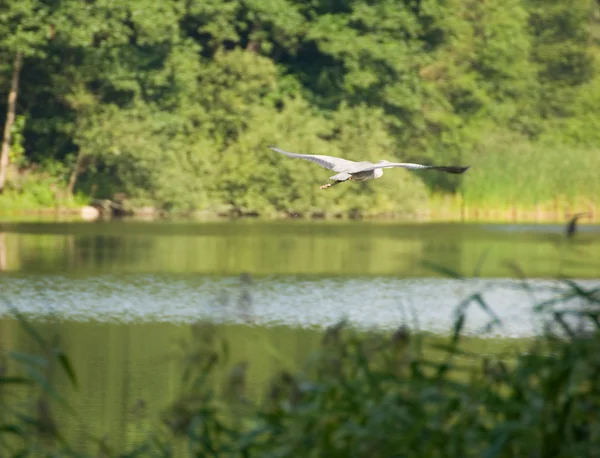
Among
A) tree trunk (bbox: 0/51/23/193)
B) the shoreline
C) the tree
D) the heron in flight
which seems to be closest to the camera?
the heron in flight

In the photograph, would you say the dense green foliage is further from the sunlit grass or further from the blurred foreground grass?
the blurred foreground grass

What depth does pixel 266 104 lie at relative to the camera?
30.9 m

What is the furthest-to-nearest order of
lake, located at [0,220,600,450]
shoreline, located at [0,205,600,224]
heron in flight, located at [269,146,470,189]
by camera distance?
shoreline, located at [0,205,600,224] → lake, located at [0,220,600,450] → heron in flight, located at [269,146,470,189]

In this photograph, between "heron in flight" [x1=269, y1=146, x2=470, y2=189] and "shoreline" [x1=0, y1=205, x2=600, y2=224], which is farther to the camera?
"shoreline" [x1=0, y1=205, x2=600, y2=224]

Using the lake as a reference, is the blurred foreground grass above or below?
above

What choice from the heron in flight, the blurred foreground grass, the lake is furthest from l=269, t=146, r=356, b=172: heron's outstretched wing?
the blurred foreground grass

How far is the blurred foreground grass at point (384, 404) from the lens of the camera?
13.1 ft

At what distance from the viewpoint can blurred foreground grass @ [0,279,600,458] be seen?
13.1ft

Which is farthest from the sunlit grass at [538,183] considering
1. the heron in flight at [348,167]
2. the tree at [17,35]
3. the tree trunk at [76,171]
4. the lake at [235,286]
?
the heron in flight at [348,167]

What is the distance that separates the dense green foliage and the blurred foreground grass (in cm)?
2250

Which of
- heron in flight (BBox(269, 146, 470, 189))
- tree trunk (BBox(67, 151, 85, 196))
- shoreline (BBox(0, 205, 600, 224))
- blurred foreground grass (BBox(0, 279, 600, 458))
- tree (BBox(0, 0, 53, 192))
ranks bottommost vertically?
shoreline (BBox(0, 205, 600, 224))

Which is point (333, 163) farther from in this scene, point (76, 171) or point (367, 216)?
point (367, 216)

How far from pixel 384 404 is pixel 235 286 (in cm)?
393

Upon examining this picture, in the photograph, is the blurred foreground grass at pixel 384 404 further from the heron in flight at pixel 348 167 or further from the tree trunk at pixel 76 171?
the tree trunk at pixel 76 171
